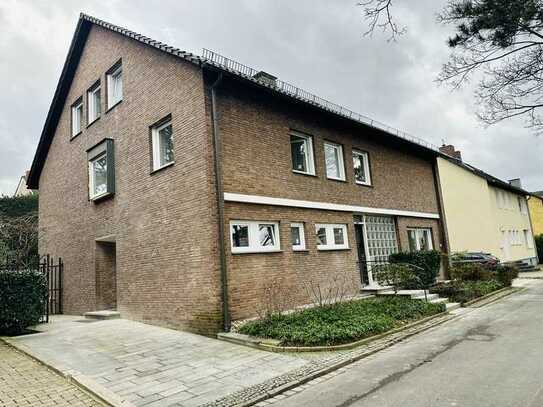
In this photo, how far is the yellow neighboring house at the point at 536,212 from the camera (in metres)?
39.1

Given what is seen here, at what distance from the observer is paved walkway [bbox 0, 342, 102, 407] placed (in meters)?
5.14

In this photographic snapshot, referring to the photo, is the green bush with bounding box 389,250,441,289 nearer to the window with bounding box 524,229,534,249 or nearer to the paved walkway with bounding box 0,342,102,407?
the paved walkway with bounding box 0,342,102,407

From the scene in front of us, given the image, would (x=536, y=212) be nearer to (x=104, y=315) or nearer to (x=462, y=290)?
(x=462, y=290)

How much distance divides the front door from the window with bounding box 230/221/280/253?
452 cm

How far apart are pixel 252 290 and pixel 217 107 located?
4.55m

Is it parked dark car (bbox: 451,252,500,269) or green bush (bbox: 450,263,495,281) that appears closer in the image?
green bush (bbox: 450,263,495,281)

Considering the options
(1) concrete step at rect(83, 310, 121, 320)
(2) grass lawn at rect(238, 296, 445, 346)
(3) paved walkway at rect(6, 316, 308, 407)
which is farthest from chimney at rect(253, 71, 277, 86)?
(1) concrete step at rect(83, 310, 121, 320)

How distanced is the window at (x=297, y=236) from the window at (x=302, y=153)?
1.70m

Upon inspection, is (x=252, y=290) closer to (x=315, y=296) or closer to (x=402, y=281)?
(x=315, y=296)

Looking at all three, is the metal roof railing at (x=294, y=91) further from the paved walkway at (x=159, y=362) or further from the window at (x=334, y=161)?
the paved walkway at (x=159, y=362)

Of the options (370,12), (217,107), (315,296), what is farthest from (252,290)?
(370,12)

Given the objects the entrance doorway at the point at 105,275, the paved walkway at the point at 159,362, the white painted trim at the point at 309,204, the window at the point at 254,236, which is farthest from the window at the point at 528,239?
the paved walkway at the point at 159,362

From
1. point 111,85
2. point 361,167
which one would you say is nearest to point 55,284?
point 111,85

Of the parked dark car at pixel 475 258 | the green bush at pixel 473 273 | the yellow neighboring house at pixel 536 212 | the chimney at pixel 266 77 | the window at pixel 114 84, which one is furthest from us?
the yellow neighboring house at pixel 536 212
